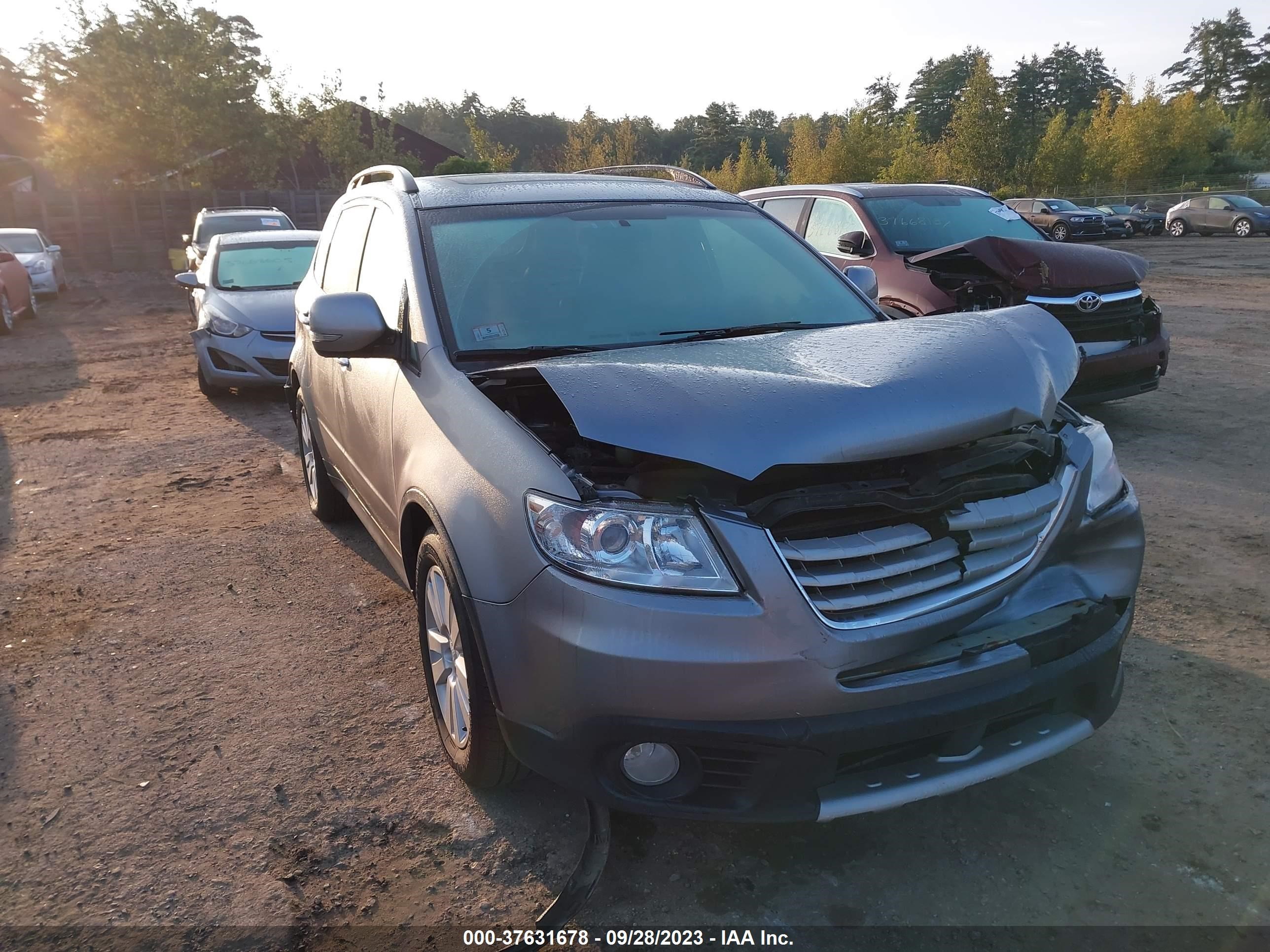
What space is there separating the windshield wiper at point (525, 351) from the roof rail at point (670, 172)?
5.35 feet

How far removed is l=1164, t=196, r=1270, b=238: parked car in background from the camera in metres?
30.3

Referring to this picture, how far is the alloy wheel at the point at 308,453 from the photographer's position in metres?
5.28

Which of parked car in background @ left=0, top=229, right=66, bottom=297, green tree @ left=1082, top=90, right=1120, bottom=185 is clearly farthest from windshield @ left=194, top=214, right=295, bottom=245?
green tree @ left=1082, top=90, right=1120, bottom=185

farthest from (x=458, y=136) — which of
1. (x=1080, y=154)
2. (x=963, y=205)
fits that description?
(x=963, y=205)

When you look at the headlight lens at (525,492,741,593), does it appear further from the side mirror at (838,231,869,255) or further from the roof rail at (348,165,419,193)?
the side mirror at (838,231,869,255)

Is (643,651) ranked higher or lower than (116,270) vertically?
higher

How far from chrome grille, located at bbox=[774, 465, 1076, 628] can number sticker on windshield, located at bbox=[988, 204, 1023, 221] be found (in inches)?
253

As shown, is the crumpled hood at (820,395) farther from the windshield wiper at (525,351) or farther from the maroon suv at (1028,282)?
the maroon suv at (1028,282)

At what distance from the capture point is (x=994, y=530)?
242cm

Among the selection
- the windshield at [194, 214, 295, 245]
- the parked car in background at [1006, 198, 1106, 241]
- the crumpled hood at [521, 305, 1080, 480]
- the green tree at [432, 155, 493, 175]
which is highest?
the crumpled hood at [521, 305, 1080, 480]

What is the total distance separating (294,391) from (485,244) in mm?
2697

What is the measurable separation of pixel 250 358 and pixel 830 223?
535 centimetres

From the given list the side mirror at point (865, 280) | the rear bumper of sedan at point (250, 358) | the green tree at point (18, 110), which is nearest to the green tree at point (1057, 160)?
the rear bumper of sedan at point (250, 358)

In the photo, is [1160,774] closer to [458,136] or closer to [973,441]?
[973,441]
